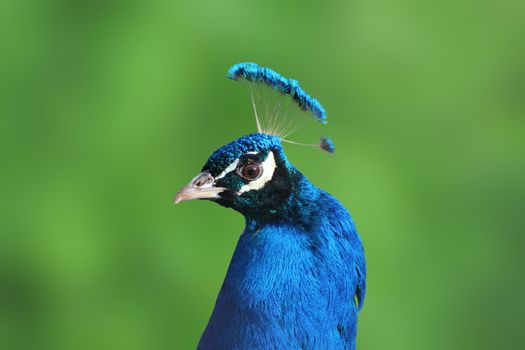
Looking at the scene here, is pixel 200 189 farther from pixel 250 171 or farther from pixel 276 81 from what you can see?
pixel 276 81

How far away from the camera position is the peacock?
59.7 inches

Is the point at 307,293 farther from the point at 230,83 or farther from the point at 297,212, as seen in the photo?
the point at 230,83

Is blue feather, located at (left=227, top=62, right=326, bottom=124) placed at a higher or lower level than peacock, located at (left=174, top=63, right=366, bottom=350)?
higher

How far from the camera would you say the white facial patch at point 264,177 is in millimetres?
1509

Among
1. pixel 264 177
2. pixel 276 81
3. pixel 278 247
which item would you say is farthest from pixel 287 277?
pixel 276 81

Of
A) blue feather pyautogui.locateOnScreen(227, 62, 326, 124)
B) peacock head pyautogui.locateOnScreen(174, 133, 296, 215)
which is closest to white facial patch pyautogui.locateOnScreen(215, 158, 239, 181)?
peacock head pyautogui.locateOnScreen(174, 133, 296, 215)

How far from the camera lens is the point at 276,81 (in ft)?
5.21

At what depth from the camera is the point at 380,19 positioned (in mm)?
2986

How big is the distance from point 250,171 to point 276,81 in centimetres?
18

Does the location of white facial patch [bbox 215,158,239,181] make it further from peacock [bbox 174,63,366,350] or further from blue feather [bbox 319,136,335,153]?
blue feather [bbox 319,136,335,153]

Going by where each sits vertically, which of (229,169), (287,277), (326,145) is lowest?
(287,277)

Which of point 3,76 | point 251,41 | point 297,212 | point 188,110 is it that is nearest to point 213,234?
point 188,110

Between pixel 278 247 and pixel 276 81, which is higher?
pixel 276 81

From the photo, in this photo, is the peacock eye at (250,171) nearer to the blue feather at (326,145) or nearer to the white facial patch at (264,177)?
the white facial patch at (264,177)
